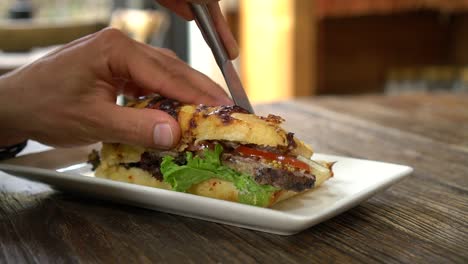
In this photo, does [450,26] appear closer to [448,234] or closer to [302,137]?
[302,137]

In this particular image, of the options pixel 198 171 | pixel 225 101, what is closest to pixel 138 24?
pixel 225 101

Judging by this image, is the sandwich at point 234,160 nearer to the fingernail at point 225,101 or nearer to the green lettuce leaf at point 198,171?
the green lettuce leaf at point 198,171

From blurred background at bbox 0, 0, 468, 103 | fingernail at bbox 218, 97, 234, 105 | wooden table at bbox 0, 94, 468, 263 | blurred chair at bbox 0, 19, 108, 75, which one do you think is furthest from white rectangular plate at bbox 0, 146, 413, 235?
blurred background at bbox 0, 0, 468, 103

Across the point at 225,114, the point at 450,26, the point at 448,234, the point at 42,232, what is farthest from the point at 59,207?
the point at 450,26

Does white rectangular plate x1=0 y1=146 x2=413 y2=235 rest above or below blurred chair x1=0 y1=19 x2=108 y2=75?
below

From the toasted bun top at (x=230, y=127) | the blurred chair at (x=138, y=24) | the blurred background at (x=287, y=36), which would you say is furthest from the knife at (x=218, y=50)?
the blurred background at (x=287, y=36)

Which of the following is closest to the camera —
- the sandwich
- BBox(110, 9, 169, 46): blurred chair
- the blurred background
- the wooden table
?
the wooden table

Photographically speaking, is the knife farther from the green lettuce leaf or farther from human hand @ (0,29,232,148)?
the green lettuce leaf

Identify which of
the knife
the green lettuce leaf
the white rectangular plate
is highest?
the knife
